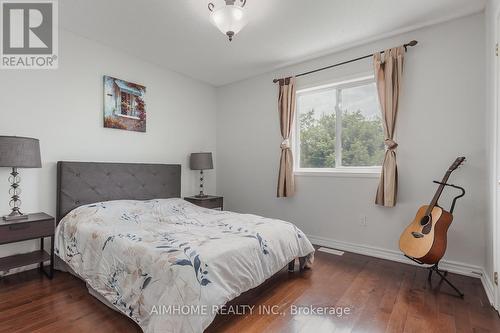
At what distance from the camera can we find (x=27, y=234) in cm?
222

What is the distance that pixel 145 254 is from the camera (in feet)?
5.42

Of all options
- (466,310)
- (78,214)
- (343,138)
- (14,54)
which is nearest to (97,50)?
(14,54)

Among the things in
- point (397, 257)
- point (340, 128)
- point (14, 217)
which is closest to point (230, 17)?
point (340, 128)

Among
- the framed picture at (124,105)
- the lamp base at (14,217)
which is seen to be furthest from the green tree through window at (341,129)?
the lamp base at (14,217)

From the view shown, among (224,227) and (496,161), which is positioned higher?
(496,161)

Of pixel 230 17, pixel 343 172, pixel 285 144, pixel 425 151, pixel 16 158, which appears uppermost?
pixel 230 17

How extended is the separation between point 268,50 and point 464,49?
2069 mm

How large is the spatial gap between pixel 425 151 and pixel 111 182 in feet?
11.7

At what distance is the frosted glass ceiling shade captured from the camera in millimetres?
1956

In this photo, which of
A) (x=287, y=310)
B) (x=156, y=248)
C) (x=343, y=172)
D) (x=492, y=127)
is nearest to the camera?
(x=156, y=248)

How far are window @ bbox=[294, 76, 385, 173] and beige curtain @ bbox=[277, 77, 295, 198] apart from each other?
17cm

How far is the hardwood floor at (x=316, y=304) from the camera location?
5.53 ft

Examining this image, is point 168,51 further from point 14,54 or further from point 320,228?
point 320,228

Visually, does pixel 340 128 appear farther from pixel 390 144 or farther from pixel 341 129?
pixel 390 144
